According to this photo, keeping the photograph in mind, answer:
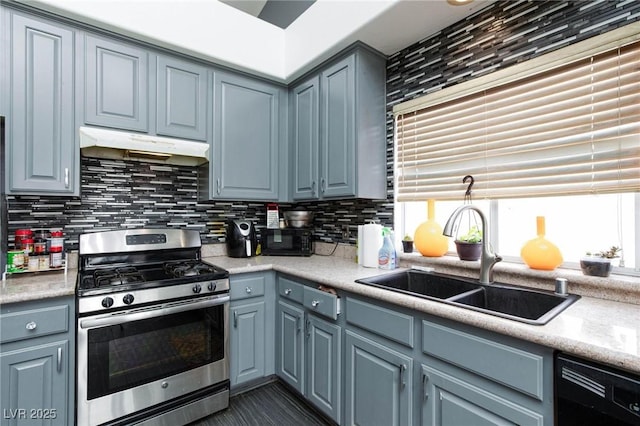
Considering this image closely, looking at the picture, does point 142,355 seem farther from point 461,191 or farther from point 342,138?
point 461,191

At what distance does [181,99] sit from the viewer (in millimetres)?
2125

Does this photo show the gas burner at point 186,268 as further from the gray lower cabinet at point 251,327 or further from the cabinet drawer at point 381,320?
the cabinet drawer at point 381,320

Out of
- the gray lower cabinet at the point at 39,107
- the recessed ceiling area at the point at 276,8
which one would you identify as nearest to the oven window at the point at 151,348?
the gray lower cabinet at the point at 39,107

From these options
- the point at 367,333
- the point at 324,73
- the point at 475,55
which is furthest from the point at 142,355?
the point at 475,55

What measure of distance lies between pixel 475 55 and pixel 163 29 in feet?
6.30

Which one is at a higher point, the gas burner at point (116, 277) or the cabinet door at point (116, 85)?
the cabinet door at point (116, 85)

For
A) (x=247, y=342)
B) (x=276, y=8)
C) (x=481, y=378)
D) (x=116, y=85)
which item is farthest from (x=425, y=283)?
(x=276, y=8)

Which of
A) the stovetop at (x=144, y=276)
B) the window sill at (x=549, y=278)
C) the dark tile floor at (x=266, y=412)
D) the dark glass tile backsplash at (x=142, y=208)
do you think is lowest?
the dark tile floor at (x=266, y=412)

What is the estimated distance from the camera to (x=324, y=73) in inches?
87.6

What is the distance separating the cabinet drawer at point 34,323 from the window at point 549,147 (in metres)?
2.04

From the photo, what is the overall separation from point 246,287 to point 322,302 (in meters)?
0.59

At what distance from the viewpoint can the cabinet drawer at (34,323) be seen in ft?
4.34

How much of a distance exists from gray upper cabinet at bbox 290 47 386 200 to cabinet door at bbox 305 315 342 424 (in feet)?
2.80

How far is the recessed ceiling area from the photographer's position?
2.65 meters
